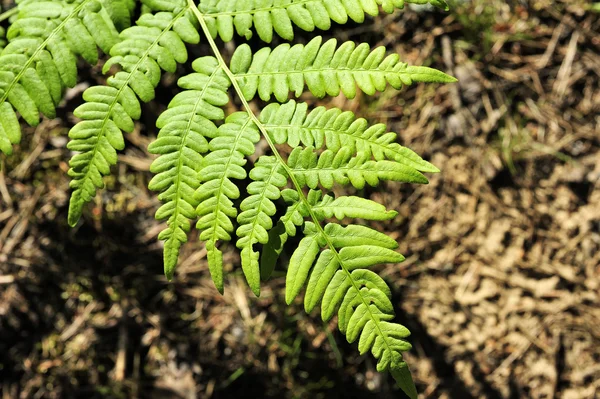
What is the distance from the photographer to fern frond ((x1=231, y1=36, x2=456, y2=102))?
193cm

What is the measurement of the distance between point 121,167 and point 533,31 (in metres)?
2.75

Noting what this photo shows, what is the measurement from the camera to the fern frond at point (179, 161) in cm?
190

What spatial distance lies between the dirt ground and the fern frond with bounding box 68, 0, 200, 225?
1.20m

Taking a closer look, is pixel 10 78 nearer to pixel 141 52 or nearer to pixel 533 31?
pixel 141 52

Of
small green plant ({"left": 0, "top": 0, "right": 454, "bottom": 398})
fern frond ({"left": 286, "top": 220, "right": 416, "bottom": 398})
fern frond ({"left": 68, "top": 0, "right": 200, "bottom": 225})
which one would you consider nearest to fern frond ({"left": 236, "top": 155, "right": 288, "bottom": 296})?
small green plant ({"left": 0, "top": 0, "right": 454, "bottom": 398})

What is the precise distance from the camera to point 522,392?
347 centimetres

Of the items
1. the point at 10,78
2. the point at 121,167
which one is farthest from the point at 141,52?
the point at 121,167

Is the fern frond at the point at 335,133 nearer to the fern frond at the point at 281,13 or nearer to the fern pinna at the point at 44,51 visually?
the fern frond at the point at 281,13

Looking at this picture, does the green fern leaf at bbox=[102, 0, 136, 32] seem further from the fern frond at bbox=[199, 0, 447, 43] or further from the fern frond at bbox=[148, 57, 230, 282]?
the fern frond at bbox=[148, 57, 230, 282]

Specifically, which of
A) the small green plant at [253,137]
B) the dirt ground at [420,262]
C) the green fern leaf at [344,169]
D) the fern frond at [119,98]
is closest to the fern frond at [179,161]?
the small green plant at [253,137]

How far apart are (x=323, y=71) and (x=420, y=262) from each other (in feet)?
6.25

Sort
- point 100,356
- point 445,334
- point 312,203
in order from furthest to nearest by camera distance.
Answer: point 445,334 → point 100,356 → point 312,203

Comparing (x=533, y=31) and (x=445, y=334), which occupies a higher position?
(x=533, y=31)

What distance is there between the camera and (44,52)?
1.98m
